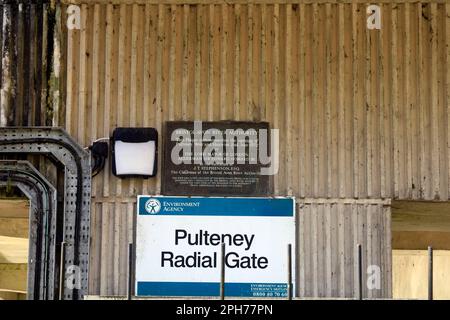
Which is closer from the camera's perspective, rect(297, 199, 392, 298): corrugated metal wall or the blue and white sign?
the blue and white sign

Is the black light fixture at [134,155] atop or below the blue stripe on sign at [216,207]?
atop

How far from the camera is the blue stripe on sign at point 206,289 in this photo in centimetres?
1004

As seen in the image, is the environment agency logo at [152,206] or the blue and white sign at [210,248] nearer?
the blue and white sign at [210,248]

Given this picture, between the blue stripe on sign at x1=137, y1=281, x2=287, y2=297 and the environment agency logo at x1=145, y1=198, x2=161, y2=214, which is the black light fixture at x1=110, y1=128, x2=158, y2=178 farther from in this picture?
the blue stripe on sign at x1=137, y1=281, x2=287, y2=297

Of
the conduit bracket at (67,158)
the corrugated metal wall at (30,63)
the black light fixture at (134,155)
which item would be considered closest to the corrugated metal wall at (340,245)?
the black light fixture at (134,155)

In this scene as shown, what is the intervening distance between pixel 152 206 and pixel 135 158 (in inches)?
22.2

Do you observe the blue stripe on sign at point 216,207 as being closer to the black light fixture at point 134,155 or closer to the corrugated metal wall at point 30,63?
the black light fixture at point 134,155

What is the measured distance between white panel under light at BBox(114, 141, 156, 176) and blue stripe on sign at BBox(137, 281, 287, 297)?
4.03 ft

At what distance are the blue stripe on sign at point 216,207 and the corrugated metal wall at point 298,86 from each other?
0.24 metres

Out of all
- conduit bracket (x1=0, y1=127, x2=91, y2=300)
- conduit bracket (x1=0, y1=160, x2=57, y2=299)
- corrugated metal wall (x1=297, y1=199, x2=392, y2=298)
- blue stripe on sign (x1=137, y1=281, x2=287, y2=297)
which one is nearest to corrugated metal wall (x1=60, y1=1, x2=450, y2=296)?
corrugated metal wall (x1=297, y1=199, x2=392, y2=298)

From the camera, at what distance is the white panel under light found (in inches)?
404

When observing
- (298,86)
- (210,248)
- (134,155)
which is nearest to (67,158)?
(134,155)

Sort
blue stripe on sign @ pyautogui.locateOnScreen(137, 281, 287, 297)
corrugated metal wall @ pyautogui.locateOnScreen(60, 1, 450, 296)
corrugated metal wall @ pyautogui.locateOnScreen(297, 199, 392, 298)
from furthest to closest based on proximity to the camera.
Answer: corrugated metal wall @ pyautogui.locateOnScreen(60, 1, 450, 296) → corrugated metal wall @ pyautogui.locateOnScreen(297, 199, 392, 298) → blue stripe on sign @ pyautogui.locateOnScreen(137, 281, 287, 297)

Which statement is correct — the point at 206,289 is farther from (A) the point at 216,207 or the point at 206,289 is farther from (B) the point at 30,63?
(B) the point at 30,63
